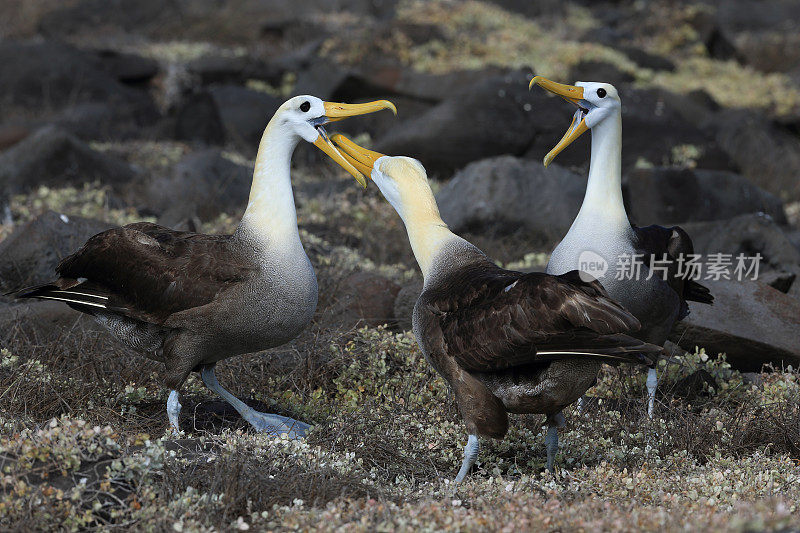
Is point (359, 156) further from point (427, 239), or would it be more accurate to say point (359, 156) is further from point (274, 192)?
point (427, 239)

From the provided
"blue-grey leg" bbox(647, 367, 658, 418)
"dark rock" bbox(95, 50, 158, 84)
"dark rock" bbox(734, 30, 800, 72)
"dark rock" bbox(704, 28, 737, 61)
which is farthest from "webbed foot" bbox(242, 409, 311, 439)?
"dark rock" bbox(704, 28, 737, 61)

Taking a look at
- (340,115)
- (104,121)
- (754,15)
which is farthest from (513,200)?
(754,15)

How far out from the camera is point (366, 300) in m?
6.62

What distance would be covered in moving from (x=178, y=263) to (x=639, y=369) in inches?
113

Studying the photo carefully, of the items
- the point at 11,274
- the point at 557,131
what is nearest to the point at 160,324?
the point at 11,274

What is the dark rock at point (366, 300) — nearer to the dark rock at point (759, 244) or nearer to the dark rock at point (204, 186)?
the dark rock at point (759, 244)

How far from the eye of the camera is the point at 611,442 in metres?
4.77

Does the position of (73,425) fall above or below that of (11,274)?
above

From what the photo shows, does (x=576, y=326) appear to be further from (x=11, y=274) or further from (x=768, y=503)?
(x=11, y=274)

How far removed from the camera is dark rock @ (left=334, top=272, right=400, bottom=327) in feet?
21.1

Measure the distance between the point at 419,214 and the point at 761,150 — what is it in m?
9.76

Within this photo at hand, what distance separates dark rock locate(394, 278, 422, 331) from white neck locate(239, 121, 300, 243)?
177 cm

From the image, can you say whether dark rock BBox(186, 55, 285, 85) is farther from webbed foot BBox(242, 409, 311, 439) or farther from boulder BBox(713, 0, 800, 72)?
webbed foot BBox(242, 409, 311, 439)

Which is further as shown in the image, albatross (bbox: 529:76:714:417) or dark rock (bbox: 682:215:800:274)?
dark rock (bbox: 682:215:800:274)
